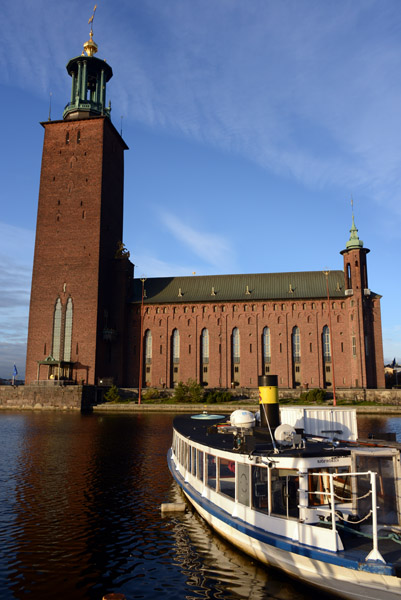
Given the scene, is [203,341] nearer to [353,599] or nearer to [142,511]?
[142,511]

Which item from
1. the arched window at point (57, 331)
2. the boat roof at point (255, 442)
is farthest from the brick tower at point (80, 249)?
the boat roof at point (255, 442)

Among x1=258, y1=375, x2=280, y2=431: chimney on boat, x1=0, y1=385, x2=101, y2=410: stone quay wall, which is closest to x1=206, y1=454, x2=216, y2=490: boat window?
x1=258, y1=375, x2=280, y2=431: chimney on boat

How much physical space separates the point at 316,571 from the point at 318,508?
4.80ft

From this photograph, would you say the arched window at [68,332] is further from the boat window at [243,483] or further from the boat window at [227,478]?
the boat window at [243,483]

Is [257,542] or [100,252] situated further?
[100,252]

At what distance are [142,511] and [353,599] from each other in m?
10.3

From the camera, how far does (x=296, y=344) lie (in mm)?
85625

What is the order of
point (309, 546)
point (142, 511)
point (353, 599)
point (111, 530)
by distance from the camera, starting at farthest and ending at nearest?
point (142, 511)
point (111, 530)
point (309, 546)
point (353, 599)

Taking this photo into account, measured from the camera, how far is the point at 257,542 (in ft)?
43.3

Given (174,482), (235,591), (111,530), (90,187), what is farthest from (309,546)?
(90,187)

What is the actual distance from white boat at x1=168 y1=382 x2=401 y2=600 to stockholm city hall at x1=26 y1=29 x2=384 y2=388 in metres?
66.8

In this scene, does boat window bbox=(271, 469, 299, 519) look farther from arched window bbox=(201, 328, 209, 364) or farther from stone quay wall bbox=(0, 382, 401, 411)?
arched window bbox=(201, 328, 209, 364)

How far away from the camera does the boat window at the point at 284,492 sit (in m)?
13.1

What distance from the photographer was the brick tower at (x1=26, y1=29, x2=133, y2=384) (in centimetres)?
8081
